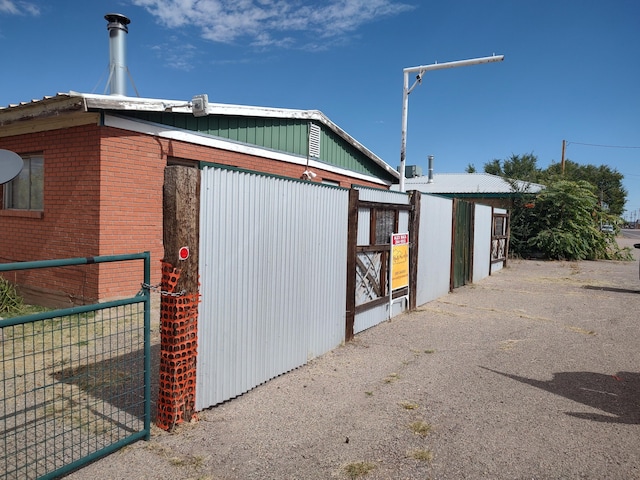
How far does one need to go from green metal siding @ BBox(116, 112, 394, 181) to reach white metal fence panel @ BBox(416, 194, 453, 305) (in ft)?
12.2

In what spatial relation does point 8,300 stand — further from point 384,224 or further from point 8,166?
point 384,224

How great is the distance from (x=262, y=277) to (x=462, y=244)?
333 inches

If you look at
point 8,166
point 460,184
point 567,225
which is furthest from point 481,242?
point 460,184

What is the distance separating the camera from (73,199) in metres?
7.29

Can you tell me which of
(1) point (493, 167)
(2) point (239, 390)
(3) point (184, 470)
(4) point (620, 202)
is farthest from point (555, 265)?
(4) point (620, 202)

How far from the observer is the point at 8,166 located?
13.4ft

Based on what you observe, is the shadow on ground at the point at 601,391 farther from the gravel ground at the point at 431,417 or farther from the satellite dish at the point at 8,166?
the satellite dish at the point at 8,166

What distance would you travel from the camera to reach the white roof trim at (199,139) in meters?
7.18

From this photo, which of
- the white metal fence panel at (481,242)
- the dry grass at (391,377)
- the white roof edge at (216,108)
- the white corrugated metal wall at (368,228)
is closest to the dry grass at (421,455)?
the dry grass at (391,377)

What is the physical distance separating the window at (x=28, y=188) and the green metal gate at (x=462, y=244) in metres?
8.64

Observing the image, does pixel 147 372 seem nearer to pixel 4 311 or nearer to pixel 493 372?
pixel 493 372

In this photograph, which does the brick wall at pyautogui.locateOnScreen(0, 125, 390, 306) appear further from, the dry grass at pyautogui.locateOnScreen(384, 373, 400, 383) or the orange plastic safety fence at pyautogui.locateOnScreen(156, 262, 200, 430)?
the dry grass at pyautogui.locateOnScreen(384, 373, 400, 383)

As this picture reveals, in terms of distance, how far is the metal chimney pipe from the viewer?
858 cm

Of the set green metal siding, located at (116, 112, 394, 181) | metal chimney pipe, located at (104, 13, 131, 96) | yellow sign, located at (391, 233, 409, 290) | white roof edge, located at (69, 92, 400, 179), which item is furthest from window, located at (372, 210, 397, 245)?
metal chimney pipe, located at (104, 13, 131, 96)
